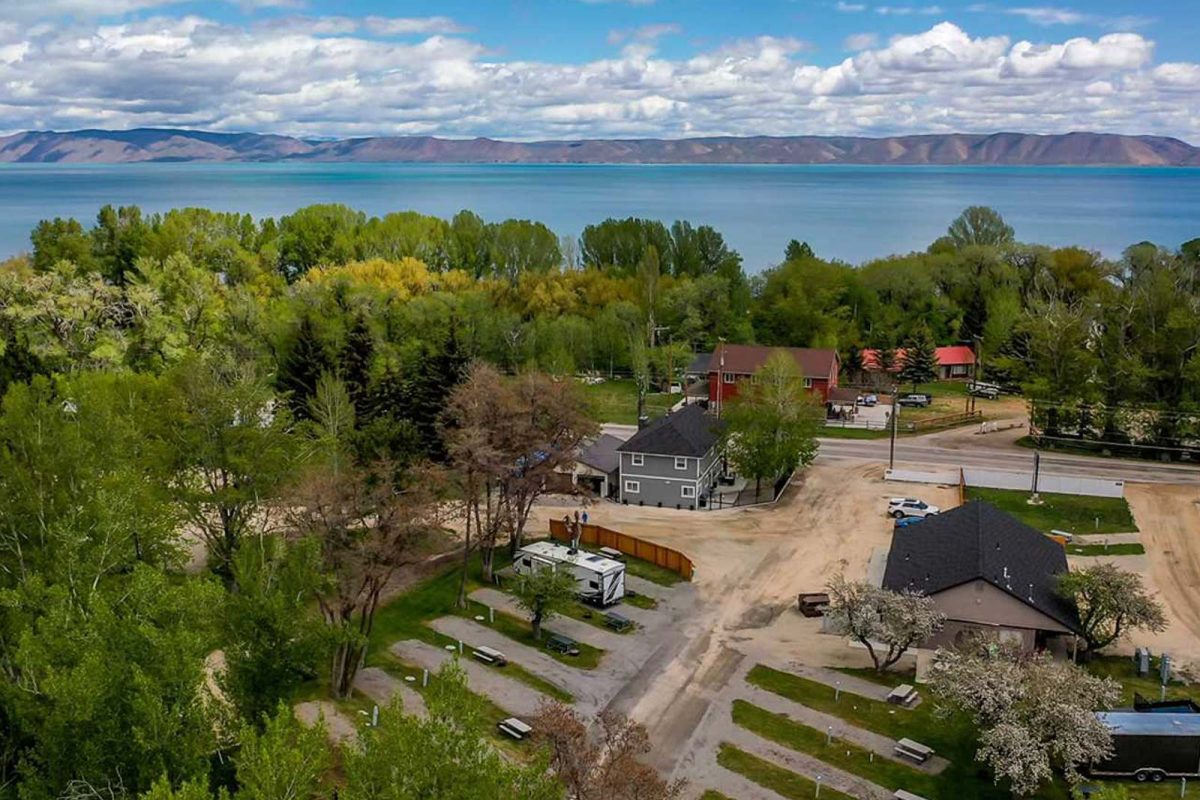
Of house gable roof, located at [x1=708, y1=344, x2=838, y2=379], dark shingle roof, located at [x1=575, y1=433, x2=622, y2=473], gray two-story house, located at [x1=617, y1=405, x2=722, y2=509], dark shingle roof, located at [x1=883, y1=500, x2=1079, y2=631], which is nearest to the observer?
dark shingle roof, located at [x1=883, y1=500, x2=1079, y2=631]

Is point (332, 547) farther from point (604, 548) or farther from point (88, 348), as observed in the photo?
point (88, 348)

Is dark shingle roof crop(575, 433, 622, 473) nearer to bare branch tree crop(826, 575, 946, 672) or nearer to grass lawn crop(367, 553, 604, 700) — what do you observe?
grass lawn crop(367, 553, 604, 700)

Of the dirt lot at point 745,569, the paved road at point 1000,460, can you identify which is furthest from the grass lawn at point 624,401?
the dirt lot at point 745,569

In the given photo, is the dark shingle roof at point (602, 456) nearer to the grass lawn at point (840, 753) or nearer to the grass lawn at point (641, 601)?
the grass lawn at point (641, 601)

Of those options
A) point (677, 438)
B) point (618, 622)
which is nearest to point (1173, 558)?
point (677, 438)

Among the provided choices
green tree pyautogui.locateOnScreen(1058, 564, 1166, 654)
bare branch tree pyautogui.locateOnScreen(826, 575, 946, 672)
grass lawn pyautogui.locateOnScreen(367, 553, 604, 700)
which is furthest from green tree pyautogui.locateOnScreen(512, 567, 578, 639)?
green tree pyautogui.locateOnScreen(1058, 564, 1166, 654)

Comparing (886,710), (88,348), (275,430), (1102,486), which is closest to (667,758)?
(886,710)
